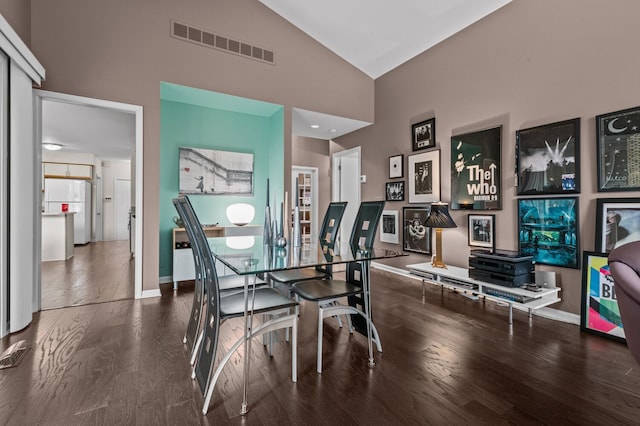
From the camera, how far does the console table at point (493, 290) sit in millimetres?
2678

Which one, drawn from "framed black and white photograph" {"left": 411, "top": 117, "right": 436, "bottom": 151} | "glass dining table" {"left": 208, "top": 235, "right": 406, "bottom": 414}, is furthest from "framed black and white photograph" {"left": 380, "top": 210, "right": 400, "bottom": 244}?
"glass dining table" {"left": 208, "top": 235, "right": 406, "bottom": 414}

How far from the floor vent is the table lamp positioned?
3.82 m

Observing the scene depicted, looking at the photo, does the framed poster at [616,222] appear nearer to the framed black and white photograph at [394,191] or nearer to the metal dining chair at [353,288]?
the metal dining chair at [353,288]

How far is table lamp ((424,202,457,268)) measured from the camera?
3.60 m

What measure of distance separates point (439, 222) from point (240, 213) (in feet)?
9.18

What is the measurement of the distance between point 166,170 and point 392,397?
3982 mm

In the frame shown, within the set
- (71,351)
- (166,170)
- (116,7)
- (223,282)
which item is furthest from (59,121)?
(223,282)

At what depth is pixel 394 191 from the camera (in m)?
4.85

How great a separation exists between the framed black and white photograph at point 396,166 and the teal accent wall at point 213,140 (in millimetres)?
1742

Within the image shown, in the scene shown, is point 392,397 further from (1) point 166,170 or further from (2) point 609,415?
(1) point 166,170

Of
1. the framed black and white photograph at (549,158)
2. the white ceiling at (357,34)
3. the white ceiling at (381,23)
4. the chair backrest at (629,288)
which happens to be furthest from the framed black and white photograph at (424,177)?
the chair backrest at (629,288)

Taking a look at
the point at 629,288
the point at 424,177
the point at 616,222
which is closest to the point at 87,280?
the point at 424,177

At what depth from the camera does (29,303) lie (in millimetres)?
2664

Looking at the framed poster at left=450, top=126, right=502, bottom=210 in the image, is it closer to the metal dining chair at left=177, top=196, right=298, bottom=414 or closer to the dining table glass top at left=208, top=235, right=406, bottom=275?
the dining table glass top at left=208, top=235, right=406, bottom=275
